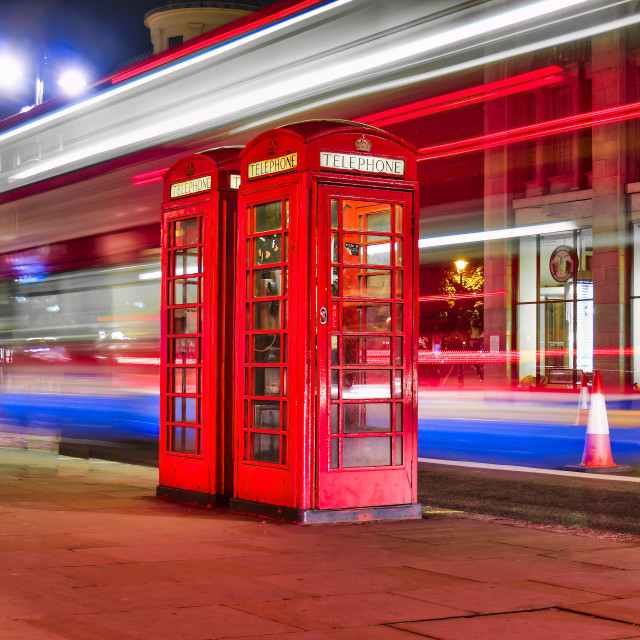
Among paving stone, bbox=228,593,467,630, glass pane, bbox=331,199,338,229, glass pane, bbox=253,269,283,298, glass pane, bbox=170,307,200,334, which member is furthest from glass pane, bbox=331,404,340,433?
paving stone, bbox=228,593,467,630

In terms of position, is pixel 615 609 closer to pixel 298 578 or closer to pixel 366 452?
pixel 298 578

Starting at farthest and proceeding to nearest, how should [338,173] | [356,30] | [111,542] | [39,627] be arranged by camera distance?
[356,30]
[338,173]
[111,542]
[39,627]

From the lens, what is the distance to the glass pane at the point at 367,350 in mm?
6848

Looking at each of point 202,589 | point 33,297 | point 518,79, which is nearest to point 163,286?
point 202,589

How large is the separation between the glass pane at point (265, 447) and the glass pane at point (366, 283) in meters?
1.18

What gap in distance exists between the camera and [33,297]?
14984 millimetres

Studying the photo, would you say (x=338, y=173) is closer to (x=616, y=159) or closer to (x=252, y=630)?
(x=252, y=630)

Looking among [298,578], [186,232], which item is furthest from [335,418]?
[186,232]

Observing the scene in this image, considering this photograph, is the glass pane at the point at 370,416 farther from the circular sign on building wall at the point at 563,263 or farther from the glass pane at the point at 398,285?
the circular sign on building wall at the point at 563,263

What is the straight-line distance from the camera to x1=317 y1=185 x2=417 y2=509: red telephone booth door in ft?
22.0

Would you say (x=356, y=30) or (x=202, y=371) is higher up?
(x=356, y=30)

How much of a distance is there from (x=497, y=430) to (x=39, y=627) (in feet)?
43.9

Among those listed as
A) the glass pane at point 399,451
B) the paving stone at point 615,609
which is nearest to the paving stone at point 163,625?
the paving stone at point 615,609

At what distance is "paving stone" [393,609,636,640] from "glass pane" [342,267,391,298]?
3.04m
